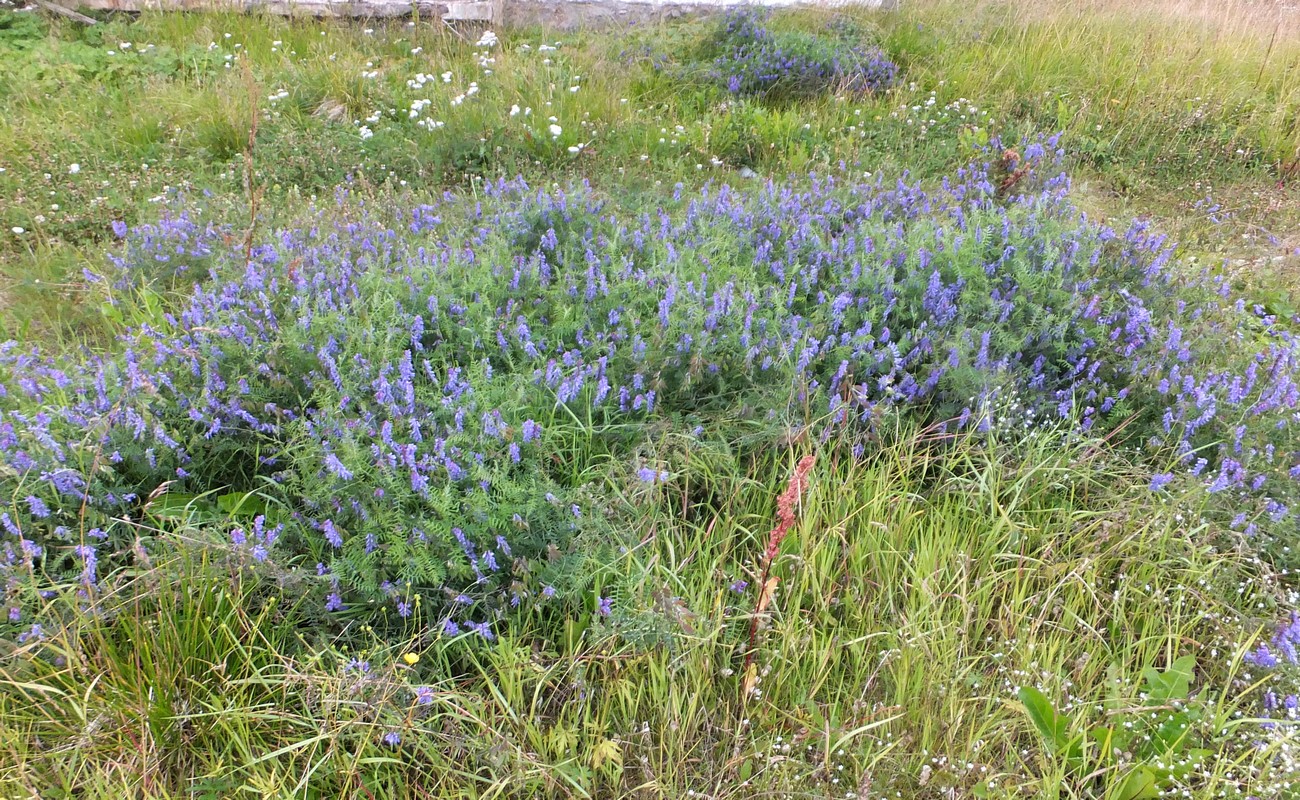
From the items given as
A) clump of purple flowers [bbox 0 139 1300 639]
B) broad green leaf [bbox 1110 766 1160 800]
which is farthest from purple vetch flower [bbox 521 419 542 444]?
broad green leaf [bbox 1110 766 1160 800]

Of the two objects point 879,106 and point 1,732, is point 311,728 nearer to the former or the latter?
point 1,732

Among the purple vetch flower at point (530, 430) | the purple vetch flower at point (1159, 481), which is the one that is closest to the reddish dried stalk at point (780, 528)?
the purple vetch flower at point (530, 430)

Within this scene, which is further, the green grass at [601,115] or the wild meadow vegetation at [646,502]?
the green grass at [601,115]

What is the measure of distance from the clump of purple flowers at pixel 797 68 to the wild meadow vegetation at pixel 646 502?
7.11ft

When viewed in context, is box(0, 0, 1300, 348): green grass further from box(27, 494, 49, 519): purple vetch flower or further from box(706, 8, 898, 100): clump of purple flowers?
box(27, 494, 49, 519): purple vetch flower

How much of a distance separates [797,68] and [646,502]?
4.75m

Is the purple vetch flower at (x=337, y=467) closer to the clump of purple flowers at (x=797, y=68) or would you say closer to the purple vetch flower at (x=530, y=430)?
the purple vetch flower at (x=530, y=430)

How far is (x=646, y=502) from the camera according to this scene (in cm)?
235

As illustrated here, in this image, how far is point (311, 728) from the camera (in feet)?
6.42

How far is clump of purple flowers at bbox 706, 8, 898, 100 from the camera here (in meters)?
5.96

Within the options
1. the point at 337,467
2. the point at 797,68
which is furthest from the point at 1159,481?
the point at 797,68

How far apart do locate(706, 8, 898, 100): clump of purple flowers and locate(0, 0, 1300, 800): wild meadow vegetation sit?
7.11 ft

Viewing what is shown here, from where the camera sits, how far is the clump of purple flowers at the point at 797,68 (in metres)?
5.96

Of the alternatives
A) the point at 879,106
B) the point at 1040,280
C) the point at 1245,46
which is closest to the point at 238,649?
the point at 1040,280
